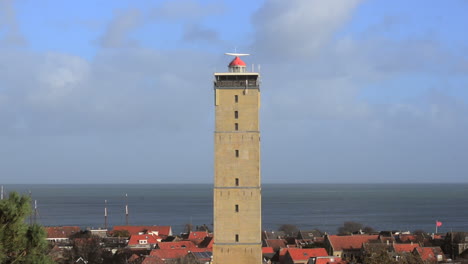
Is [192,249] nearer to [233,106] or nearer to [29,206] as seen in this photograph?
[233,106]

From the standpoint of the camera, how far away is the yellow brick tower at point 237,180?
122 ft

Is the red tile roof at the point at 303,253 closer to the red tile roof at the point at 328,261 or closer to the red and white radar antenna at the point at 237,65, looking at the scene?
the red tile roof at the point at 328,261

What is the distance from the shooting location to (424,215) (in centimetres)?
15362

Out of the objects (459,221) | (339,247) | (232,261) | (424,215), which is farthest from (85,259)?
(424,215)

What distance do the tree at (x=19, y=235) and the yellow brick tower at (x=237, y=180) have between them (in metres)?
20.4

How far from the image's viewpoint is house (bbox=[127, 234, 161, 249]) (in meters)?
76.8

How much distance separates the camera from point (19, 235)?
55.0ft

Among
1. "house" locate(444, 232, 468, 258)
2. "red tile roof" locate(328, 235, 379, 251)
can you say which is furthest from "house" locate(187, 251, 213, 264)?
"house" locate(444, 232, 468, 258)

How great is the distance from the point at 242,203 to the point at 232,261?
3.06 m

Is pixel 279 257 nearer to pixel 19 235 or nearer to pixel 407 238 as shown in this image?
pixel 407 238

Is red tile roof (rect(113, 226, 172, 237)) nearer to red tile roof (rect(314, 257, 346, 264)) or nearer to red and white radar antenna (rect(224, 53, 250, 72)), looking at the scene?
red tile roof (rect(314, 257, 346, 264))

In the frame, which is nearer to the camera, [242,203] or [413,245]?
[242,203]

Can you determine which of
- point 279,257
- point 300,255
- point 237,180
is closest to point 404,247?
point 300,255

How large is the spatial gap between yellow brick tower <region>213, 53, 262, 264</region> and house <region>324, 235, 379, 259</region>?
107 ft
